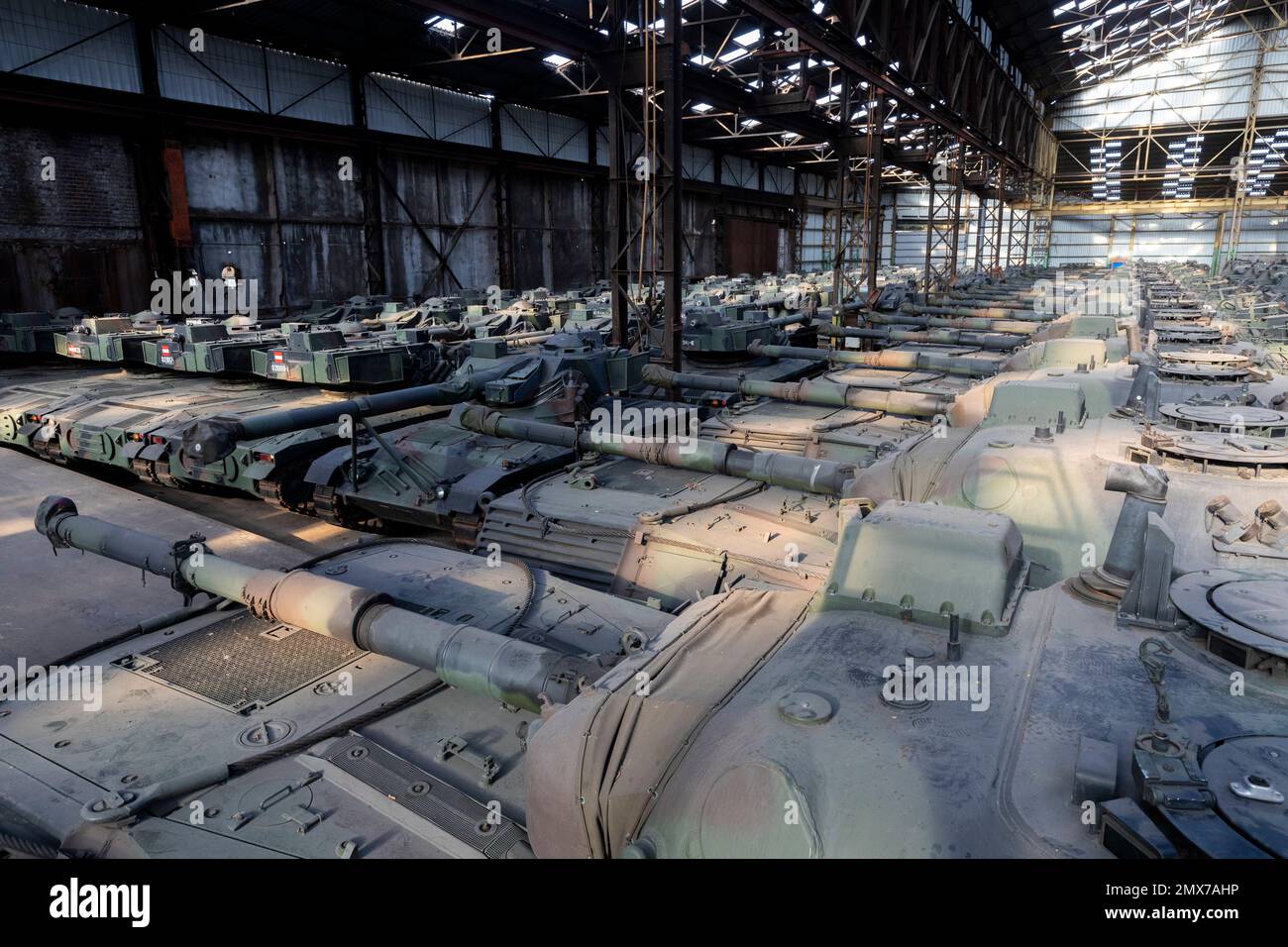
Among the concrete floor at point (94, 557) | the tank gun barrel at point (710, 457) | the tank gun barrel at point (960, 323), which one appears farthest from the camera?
the tank gun barrel at point (960, 323)

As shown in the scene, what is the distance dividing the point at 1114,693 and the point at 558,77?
3092cm

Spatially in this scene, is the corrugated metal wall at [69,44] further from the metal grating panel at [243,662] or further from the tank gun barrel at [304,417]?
the metal grating panel at [243,662]

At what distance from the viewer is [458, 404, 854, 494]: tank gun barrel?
25.0 ft

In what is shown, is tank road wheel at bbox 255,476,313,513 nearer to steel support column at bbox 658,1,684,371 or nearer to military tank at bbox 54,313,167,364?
steel support column at bbox 658,1,684,371

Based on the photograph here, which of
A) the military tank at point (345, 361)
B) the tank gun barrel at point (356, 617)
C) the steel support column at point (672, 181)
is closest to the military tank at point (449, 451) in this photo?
the steel support column at point (672, 181)

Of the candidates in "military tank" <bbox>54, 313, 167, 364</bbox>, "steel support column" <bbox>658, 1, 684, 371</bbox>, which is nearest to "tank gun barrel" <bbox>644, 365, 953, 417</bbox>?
"steel support column" <bbox>658, 1, 684, 371</bbox>

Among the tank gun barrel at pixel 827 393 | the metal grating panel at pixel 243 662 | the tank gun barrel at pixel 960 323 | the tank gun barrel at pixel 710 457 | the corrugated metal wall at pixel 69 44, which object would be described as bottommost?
the metal grating panel at pixel 243 662

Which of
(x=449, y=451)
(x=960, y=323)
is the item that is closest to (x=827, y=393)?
(x=449, y=451)

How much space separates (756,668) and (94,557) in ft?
29.6

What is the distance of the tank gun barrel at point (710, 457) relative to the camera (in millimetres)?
7633

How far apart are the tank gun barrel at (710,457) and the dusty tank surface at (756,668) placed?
36mm

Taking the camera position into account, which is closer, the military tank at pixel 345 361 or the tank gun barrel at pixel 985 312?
the military tank at pixel 345 361
